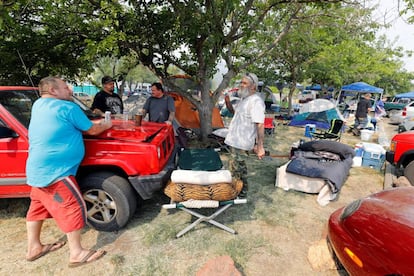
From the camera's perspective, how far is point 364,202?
237 cm

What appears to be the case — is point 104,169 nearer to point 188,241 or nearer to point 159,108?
point 188,241

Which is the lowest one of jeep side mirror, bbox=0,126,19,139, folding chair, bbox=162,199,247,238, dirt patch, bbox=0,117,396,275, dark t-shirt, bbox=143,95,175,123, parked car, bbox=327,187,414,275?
dirt patch, bbox=0,117,396,275

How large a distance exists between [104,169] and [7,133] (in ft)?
3.57

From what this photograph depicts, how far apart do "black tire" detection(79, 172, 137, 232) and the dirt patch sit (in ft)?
0.55

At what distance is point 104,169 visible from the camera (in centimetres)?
297

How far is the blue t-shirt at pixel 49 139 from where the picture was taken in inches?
90.7

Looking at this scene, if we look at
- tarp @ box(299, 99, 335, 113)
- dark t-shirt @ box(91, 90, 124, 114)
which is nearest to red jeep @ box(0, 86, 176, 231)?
dark t-shirt @ box(91, 90, 124, 114)

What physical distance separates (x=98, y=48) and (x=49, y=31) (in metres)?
3.02

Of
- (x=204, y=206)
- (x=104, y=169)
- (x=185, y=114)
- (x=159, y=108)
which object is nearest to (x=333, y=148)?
(x=204, y=206)

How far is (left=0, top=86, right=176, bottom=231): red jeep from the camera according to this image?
2762 millimetres

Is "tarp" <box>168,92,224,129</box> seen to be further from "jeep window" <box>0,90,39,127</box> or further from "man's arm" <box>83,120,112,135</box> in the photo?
"man's arm" <box>83,120,112,135</box>

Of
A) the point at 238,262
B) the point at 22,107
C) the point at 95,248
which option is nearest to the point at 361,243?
the point at 238,262

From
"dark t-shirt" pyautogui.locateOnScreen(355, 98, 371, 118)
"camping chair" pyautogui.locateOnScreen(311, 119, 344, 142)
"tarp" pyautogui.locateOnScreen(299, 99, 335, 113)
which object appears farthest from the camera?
"tarp" pyautogui.locateOnScreen(299, 99, 335, 113)

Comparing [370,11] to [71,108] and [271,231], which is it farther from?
[71,108]
